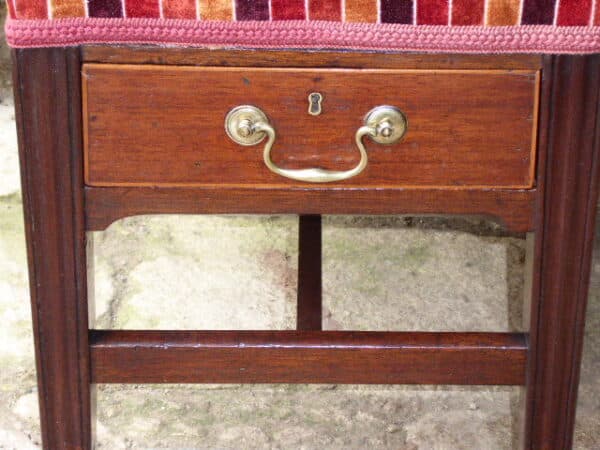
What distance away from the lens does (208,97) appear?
71 cm

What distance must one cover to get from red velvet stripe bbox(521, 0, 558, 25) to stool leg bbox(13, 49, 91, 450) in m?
0.33

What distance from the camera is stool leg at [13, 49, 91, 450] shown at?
2.31ft

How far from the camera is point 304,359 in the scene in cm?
81

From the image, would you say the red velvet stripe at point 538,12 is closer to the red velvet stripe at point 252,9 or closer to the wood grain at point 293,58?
the wood grain at point 293,58

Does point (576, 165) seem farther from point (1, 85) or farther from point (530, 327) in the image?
point (1, 85)

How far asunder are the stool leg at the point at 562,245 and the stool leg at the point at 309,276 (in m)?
0.33

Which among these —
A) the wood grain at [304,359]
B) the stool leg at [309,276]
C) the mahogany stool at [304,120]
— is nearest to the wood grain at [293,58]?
the mahogany stool at [304,120]

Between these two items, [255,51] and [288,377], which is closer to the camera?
[255,51]

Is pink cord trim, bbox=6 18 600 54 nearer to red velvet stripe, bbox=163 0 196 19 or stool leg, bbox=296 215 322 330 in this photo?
red velvet stripe, bbox=163 0 196 19

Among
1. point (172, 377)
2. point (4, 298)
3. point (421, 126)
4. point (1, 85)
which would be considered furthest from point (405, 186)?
point (1, 85)

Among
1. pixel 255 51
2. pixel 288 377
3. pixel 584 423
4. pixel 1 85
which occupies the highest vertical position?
pixel 255 51

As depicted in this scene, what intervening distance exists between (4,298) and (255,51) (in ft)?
2.92

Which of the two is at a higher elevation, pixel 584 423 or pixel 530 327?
pixel 530 327

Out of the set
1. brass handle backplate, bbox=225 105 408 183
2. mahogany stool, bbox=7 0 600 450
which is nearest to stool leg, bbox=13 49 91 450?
mahogany stool, bbox=7 0 600 450
